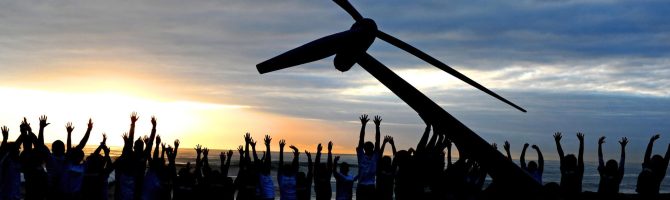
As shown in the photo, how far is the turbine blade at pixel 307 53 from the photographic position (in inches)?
395

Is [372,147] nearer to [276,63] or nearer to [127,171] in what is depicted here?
[127,171]

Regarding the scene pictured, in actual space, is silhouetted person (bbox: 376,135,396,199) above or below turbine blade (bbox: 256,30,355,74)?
below

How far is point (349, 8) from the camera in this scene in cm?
1093

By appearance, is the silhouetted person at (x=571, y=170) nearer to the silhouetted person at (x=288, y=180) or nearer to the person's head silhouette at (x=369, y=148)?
the person's head silhouette at (x=369, y=148)

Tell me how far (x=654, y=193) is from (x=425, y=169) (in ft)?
24.3

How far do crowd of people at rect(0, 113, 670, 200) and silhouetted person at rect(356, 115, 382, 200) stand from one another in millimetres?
25

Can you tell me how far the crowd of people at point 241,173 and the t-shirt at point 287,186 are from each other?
0.03 m

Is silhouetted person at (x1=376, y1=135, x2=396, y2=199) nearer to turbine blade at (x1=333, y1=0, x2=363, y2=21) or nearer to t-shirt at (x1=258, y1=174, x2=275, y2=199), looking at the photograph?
t-shirt at (x1=258, y1=174, x2=275, y2=199)

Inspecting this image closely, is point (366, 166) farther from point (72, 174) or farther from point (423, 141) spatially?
point (72, 174)

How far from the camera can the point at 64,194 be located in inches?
727

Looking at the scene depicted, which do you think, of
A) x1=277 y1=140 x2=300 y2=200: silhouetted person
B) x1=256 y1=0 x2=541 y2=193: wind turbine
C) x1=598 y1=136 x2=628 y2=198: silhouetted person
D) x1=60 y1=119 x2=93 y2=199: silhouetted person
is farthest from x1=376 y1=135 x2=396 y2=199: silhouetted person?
x1=256 y1=0 x2=541 y2=193: wind turbine

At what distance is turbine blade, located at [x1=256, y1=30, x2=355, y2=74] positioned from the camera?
10.0 metres

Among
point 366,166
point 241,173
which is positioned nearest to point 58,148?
point 241,173

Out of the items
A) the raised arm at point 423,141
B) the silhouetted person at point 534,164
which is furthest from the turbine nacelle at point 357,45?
the silhouetted person at point 534,164
